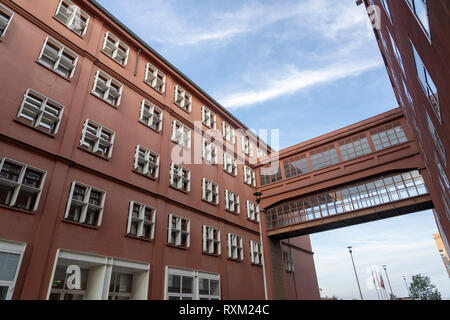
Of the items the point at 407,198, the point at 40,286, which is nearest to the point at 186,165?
the point at 40,286

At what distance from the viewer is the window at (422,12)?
4920 mm

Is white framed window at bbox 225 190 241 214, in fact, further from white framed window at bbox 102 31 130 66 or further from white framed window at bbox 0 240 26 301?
white framed window at bbox 0 240 26 301

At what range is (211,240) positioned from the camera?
19375 millimetres

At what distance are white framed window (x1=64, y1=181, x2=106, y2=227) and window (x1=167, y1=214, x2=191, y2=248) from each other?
14.2 feet

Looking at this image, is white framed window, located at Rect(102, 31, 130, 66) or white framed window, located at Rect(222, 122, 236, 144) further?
white framed window, located at Rect(222, 122, 236, 144)

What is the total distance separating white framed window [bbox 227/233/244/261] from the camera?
68.8 feet

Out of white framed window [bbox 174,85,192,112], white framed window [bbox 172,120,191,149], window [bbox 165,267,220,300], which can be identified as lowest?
window [bbox 165,267,220,300]

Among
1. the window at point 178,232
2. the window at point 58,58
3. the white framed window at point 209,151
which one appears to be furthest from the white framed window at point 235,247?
the window at point 58,58

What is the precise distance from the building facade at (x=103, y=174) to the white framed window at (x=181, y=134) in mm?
89

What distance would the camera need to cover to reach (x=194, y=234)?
18203 mm

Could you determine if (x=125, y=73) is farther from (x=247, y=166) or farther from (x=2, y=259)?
(x=247, y=166)

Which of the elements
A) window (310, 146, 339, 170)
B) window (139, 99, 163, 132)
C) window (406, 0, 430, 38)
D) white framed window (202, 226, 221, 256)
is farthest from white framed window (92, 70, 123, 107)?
window (310, 146, 339, 170)
